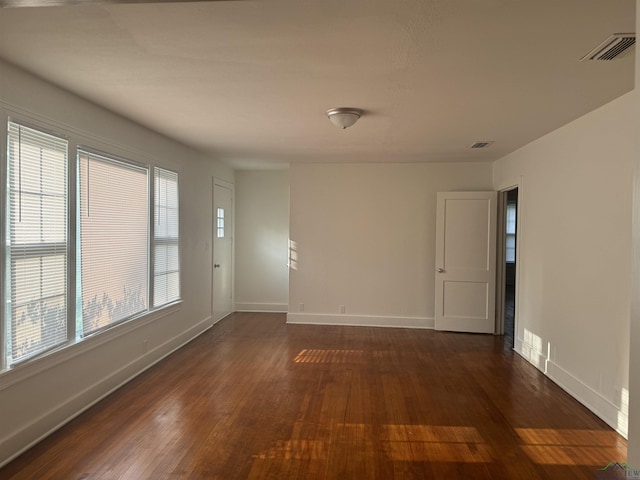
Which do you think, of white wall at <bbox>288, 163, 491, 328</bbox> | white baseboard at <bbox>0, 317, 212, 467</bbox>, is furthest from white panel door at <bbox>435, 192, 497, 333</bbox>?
white baseboard at <bbox>0, 317, 212, 467</bbox>

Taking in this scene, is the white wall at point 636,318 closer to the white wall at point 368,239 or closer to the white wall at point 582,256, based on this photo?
the white wall at point 582,256

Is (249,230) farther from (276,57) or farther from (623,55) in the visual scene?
(623,55)

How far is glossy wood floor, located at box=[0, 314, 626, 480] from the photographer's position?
2568 millimetres

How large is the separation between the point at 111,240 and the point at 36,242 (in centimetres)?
90

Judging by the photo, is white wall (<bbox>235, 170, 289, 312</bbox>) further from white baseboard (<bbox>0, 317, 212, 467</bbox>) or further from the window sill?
the window sill

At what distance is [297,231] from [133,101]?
3.55m

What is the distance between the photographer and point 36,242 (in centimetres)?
283

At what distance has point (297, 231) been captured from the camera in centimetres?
657

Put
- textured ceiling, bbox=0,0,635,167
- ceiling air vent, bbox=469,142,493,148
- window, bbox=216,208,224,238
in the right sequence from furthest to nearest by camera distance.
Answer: window, bbox=216,208,224,238 → ceiling air vent, bbox=469,142,493,148 → textured ceiling, bbox=0,0,635,167

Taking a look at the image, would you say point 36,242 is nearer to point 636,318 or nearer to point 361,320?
point 636,318

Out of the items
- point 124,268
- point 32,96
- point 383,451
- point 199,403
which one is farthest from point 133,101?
point 383,451

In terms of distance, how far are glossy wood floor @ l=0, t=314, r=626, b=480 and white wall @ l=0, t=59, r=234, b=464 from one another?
15cm

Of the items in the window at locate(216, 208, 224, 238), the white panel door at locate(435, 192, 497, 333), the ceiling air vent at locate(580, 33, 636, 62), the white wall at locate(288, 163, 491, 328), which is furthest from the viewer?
the window at locate(216, 208, 224, 238)

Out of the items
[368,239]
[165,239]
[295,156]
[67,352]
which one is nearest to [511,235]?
[368,239]
